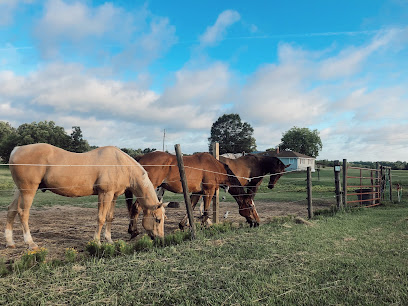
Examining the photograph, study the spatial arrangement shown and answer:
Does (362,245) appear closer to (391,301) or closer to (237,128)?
(391,301)

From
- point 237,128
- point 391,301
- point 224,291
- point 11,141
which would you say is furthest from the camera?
point 237,128

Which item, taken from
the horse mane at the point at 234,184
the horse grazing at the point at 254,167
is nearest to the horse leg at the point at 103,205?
the horse mane at the point at 234,184

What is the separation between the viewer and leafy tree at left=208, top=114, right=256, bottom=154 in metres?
62.7

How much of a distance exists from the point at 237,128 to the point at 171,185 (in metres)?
58.7

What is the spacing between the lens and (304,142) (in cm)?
7456

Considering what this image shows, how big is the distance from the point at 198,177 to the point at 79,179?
3245 mm

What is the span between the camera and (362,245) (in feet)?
16.9

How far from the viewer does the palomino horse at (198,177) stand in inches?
287

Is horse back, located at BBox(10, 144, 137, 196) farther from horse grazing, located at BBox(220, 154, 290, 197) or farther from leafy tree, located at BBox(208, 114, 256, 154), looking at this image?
leafy tree, located at BBox(208, 114, 256, 154)

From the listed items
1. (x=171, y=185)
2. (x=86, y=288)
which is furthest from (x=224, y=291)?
(x=171, y=185)

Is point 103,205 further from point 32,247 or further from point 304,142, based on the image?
point 304,142

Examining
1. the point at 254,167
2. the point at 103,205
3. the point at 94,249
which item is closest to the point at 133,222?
the point at 103,205

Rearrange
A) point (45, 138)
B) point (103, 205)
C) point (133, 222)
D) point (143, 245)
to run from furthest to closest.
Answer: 1. point (45, 138)
2. point (133, 222)
3. point (103, 205)
4. point (143, 245)

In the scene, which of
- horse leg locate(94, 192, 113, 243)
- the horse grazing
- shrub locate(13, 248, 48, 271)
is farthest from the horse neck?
shrub locate(13, 248, 48, 271)
